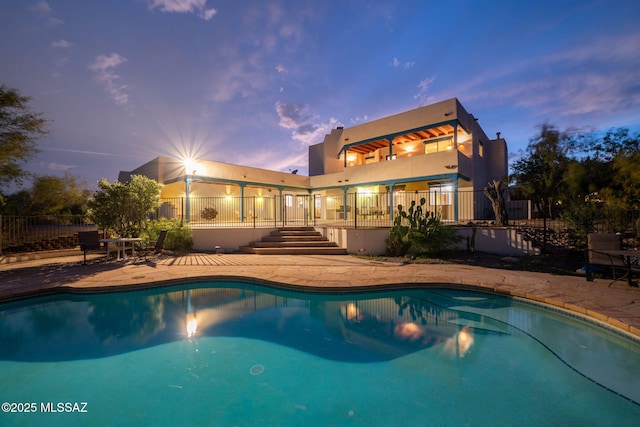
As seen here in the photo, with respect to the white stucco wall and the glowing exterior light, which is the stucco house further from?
the white stucco wall

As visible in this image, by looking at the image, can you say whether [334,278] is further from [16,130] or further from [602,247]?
[16,130]

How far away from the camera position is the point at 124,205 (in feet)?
30.1

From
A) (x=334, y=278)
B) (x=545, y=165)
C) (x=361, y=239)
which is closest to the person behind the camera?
(x=334, y=278)

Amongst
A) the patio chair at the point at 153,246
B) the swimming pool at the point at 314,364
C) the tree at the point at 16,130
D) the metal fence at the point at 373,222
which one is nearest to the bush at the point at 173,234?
the patio chair at the point at 153,246

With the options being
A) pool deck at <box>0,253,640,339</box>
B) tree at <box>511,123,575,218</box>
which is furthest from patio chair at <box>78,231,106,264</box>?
tree at <box>511,123,575,218</box>

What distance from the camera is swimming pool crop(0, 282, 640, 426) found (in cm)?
251

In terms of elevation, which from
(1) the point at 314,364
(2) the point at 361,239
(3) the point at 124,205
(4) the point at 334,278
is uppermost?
(3) the point at 124,205

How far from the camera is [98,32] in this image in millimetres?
11617

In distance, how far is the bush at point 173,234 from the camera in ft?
33.8

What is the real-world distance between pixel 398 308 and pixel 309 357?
2.34 metres

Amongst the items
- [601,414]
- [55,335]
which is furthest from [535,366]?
[55,335]

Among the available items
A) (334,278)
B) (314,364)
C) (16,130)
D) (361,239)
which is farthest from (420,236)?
(16,130)

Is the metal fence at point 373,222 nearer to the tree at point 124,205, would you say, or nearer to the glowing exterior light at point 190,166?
the tree at point 124,205

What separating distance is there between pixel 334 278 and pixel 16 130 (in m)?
13.4
